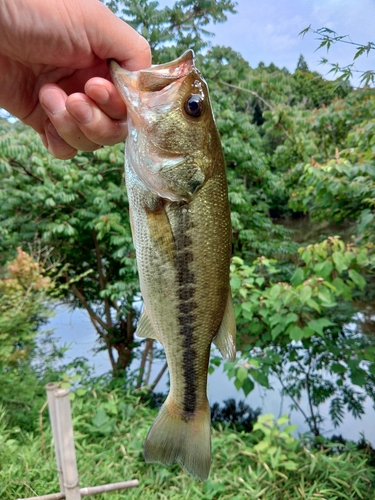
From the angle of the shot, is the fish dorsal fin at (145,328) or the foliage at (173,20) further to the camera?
the foliage at (173,20)

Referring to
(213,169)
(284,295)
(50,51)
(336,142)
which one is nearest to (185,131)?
(213,169)

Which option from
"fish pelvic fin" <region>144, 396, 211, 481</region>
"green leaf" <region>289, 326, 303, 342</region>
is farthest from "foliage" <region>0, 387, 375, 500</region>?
"fish pelvic fin" <region>144, 396, 211, 481</region>

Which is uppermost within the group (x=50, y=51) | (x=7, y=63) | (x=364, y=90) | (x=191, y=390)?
(x=364, y=90)

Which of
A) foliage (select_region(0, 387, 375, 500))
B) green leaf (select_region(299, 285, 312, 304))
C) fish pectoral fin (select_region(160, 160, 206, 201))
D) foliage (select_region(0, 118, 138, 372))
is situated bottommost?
foliage (select_region(0, 387, 375, 500))

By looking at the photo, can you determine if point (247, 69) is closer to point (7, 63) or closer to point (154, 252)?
point (7, 63)

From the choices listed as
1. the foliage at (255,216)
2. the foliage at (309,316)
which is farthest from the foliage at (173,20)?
the foliage at (309,316)

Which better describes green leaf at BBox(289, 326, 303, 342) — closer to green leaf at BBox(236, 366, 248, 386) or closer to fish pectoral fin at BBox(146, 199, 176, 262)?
green leaf at BBox(236, 366, 248, 386)

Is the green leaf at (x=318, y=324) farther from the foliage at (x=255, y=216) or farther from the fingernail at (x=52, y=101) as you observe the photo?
the fingernail at (x=52, y=101)
